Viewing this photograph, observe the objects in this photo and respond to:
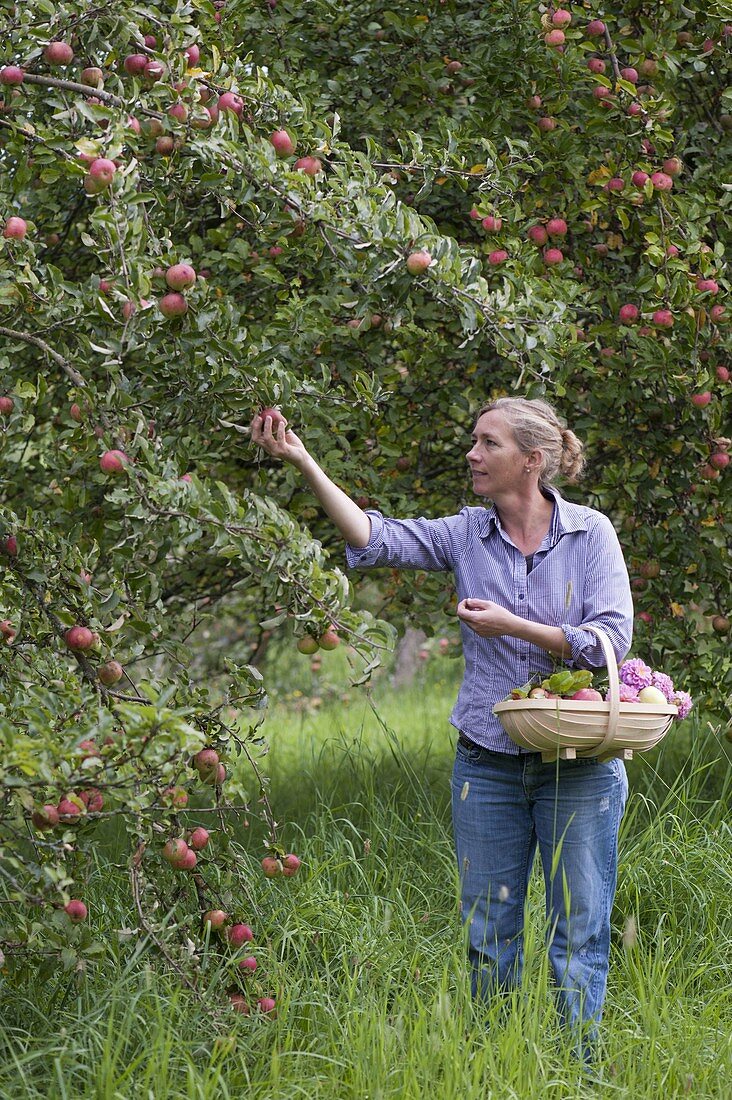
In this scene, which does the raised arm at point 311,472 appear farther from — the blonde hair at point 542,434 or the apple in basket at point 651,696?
the apple in basket at point 651,696

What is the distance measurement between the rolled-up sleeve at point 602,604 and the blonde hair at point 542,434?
0.55 ft

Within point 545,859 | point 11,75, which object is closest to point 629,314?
point 545,859

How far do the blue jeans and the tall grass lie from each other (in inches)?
2.7

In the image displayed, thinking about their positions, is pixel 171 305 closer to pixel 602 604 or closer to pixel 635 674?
pixel 602 604

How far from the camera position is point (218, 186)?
2.69 m

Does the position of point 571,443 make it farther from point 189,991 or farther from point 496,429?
point 189,991

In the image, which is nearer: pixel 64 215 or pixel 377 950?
pixel 377 950

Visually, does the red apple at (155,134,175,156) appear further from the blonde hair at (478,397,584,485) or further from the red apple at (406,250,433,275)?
the blonde hair at (478,397,584,485)

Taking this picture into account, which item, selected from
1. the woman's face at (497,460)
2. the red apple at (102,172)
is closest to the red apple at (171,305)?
the red apple at (102,172)

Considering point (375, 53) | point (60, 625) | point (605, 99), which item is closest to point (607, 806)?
point (60, 625)

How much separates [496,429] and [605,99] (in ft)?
4.52

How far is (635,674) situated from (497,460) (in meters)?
0.58

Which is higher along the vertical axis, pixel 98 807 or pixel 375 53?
pixel 375 53

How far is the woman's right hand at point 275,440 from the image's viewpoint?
2627 mm
